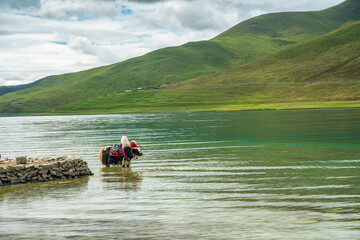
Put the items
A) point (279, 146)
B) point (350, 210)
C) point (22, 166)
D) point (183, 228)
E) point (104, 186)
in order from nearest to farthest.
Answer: point (183, 228) → point (350, 210) → point (104, 186) → point (22, 166) → point (279, 146)

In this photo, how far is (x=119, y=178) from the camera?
20.5 meters

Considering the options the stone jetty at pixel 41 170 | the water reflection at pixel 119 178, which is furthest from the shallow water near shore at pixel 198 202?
the stone jetty at pixel 41 170

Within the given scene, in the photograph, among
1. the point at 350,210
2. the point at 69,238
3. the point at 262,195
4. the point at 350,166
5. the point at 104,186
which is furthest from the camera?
the point at 350,166

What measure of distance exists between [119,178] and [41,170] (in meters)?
4.10

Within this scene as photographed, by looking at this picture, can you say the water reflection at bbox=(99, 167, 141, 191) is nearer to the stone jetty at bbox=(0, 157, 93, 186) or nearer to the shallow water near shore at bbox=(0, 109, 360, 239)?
the shallow water near shore at bbox=(0, 109, 360, 239)

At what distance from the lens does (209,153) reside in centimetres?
3072

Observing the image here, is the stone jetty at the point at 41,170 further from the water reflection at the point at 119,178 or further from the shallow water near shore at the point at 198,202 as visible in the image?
the water reflection at the point at 119,178

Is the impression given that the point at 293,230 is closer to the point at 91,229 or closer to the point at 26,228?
the point at 91,229

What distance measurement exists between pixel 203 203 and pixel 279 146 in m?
21.5

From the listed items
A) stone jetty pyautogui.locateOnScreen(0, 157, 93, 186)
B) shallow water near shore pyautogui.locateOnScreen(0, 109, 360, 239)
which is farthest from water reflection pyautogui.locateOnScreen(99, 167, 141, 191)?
stone jetty pyautogui.locateOnScreen(0, 157, 93, 186)

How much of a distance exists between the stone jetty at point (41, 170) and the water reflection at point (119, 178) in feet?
4.66

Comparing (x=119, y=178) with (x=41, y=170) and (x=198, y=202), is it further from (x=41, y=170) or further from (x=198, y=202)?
(x=198, y=202)

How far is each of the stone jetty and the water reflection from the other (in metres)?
1.42

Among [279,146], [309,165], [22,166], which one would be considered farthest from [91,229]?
[279,146]
